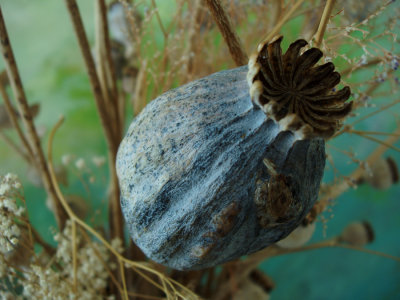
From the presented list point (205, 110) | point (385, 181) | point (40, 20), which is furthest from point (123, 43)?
point (385, 181)

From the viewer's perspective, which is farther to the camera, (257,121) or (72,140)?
(72,140)

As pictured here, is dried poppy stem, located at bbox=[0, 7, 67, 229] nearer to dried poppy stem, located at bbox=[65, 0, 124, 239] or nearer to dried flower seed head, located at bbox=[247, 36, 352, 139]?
dried poppy stem, located at bbox=[65, 0, 124, 239]

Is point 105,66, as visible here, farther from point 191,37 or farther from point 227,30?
point 227,30

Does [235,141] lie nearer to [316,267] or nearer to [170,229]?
[170,229]

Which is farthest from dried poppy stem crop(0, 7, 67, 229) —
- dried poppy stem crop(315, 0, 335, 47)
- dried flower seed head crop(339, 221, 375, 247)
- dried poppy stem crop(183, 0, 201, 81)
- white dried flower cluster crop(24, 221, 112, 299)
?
dried flower seed head crop(339, 221, 375, 247)

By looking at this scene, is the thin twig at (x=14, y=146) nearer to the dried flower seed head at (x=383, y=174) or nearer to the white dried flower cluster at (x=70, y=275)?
the white dried flower cluster at (x=70, y=275)

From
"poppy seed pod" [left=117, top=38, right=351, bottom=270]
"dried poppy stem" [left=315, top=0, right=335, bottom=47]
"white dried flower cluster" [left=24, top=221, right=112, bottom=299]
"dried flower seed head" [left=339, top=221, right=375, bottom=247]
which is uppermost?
"dried poppy stem" [left=315, top=0, right=335, bottom=47]
